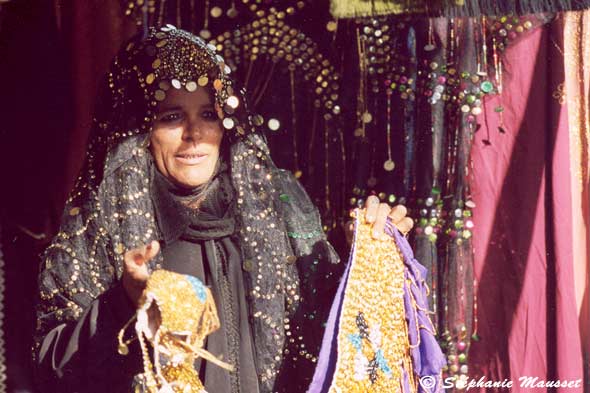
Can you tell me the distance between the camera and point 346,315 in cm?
209

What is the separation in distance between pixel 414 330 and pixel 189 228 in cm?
71

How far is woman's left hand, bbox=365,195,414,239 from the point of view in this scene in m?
2.16

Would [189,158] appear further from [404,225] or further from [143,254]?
[404,225]

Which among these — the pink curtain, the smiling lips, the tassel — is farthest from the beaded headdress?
the pink curtain

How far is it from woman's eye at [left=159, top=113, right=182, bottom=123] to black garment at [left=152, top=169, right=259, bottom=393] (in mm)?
156

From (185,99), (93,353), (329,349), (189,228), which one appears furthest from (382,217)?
(93,353)

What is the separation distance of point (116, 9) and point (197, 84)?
67 centimetres

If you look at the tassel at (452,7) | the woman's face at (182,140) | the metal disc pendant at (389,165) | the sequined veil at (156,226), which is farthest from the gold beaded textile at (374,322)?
the tassel at (452,7)

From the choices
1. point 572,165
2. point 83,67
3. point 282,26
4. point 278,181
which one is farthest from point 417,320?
point 83,67

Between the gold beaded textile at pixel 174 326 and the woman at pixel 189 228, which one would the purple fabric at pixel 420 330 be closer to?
the woman at pixel 189 228

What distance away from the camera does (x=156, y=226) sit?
2.12 meters

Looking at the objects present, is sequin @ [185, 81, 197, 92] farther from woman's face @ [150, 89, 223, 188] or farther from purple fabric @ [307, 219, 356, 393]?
purple fabric @ [307, 219, 356, 393]

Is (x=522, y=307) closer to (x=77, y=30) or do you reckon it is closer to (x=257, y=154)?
(x=257, y=154)

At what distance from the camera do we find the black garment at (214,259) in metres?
2.11
